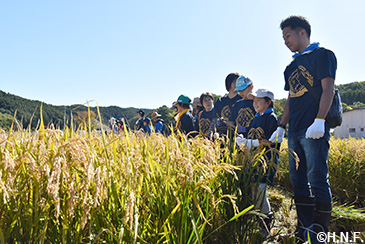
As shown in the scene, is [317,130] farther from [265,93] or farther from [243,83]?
[243,83]

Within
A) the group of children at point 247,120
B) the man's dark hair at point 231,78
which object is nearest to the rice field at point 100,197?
the group of children at point 247,120

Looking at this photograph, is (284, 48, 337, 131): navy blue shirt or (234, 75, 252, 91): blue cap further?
(234, 75, 252, 91): blue cap

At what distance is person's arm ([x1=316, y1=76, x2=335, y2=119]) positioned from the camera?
1.98 metres

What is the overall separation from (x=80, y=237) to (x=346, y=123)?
41.8m

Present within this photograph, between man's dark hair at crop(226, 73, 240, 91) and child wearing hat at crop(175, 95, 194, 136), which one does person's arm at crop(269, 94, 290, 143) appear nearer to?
man's dark hair at crop(226, 73, 240, 91)

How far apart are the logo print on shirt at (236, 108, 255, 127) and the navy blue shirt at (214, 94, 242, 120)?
621 mm

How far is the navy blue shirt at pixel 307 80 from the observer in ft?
6.70

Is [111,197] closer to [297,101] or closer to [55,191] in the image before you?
[55,191]

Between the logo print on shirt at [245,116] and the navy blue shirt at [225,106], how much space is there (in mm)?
621

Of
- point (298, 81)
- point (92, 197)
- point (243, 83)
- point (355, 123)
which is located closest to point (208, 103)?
point (243, 83)

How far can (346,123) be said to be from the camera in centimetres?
3522

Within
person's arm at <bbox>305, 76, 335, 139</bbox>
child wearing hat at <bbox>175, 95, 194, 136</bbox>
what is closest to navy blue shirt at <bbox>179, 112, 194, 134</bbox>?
child wearing hat at <bbox>175, 95, 194, 136</bbox>

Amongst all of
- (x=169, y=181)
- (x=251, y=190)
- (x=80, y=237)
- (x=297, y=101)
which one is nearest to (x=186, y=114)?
(x=297, y=101)

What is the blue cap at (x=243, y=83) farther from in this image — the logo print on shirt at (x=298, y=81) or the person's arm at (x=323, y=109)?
the person's arm at (x=323, y=109)
